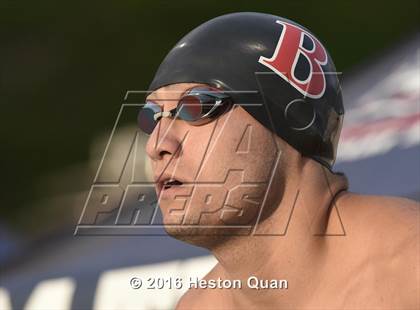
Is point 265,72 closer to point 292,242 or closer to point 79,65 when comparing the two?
point 292,242

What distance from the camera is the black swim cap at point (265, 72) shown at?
3.13 m

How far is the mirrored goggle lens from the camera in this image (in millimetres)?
3177

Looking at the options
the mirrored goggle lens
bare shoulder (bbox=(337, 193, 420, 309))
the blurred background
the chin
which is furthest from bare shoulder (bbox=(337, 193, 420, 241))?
the blurred background

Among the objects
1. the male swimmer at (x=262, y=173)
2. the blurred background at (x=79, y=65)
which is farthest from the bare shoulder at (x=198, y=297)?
the blurred background at (x=79, y=65)

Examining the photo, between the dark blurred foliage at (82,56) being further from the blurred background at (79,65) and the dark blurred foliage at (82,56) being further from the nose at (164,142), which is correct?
the nose at (164,142)

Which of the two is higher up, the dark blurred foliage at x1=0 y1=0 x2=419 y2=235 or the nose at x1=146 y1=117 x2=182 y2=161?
the nose at x1=146 y1=117 x2=182 y2=161

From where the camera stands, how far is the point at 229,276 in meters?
3.25

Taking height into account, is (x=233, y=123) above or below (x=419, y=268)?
above

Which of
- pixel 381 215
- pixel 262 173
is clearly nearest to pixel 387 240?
pixel 381 215

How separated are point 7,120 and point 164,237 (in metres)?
9.21

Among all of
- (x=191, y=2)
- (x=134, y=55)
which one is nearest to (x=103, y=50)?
(x=134, y=55)

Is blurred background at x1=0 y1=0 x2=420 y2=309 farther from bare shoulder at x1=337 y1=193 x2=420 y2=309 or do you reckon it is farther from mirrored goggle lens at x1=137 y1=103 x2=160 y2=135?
bare shoulder at x1=337 y1=193 x2=420 y2=309

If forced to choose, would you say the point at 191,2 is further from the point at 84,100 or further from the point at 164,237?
the point at 164,237

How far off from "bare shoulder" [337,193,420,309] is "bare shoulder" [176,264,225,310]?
659mm
